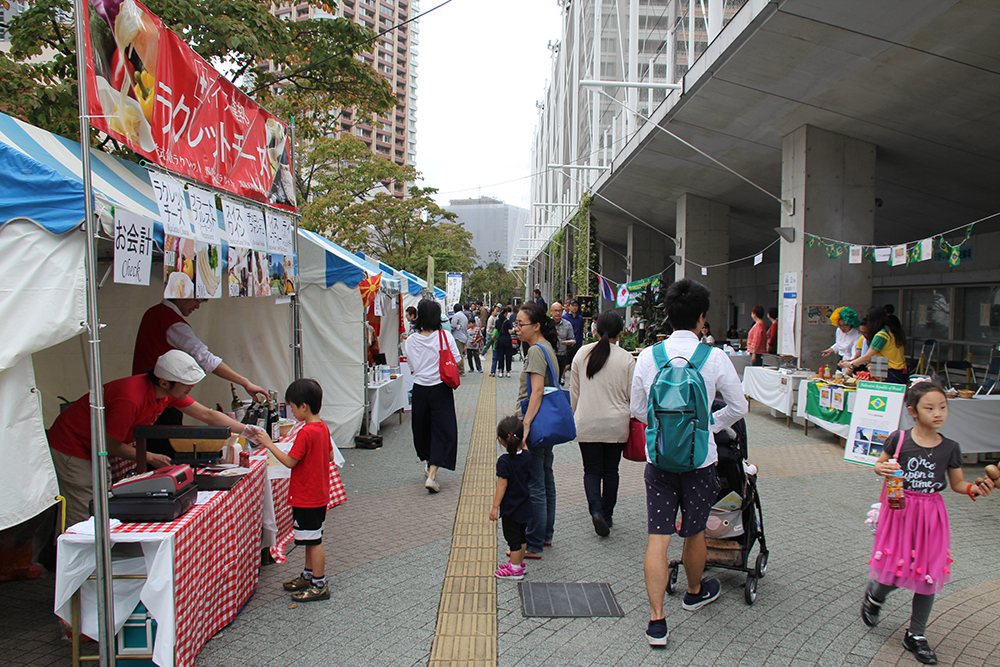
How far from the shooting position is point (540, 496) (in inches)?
167

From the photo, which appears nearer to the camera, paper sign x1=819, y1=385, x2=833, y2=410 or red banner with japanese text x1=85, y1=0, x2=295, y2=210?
red banner with japanese text x1=85, y1=0, x2=295, y2=210

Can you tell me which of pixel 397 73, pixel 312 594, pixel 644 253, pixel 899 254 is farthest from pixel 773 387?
pixel 397 73

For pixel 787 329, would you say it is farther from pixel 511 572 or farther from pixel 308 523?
pixel 308 523

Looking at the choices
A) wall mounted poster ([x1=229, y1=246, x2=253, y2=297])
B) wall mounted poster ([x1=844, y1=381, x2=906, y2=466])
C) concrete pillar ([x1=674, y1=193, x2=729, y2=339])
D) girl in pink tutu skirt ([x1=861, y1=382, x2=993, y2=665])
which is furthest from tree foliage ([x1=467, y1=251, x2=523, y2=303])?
girl in pink tutu skirt ([x1=861, y1=382, x2=993, y2=665])

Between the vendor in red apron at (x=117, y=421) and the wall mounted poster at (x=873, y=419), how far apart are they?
5325mm

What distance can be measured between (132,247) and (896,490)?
4.14 m

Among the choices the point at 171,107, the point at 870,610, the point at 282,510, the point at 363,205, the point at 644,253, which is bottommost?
the point at 870,610

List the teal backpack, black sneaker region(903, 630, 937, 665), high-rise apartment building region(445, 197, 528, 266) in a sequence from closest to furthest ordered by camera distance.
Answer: black sneaker region(903, 630, 937, 665) → the teal backpack → high-rise apartment building region(445, 197, 528, 266)

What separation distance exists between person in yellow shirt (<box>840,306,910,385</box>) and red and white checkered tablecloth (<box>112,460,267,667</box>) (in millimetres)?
7394

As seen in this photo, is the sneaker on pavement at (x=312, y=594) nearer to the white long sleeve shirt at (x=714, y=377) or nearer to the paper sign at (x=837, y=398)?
the white long sleeve shirt at (x=714, y=377)

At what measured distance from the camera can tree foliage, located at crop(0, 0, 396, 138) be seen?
22.1ft

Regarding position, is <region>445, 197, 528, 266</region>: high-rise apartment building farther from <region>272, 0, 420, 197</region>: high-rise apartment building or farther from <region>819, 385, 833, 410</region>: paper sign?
<region>819, 385, 833, 410</region>: paper sign

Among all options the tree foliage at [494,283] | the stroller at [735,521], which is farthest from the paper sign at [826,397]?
the tree foliage at [494,283]

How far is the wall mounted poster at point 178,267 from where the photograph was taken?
12.0ft
